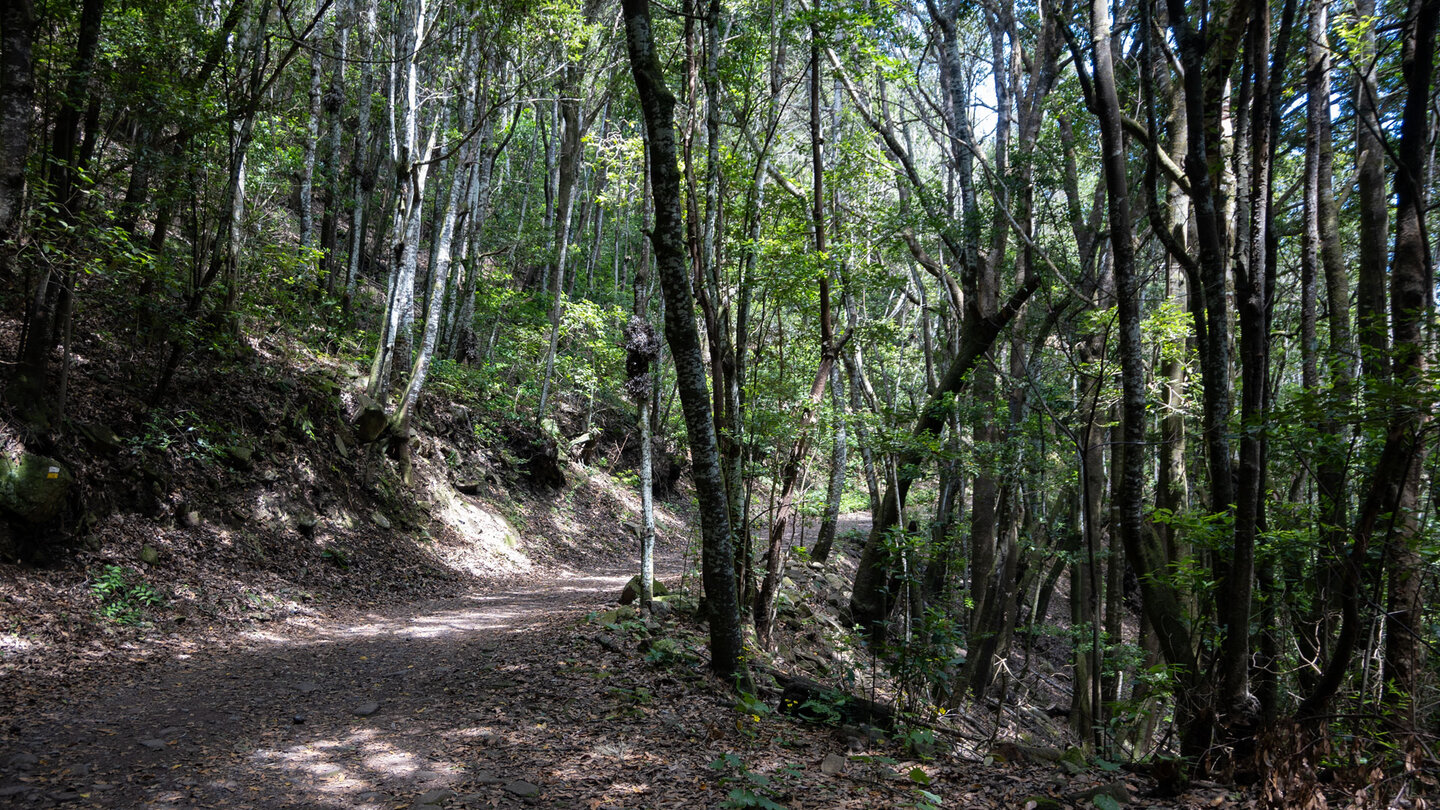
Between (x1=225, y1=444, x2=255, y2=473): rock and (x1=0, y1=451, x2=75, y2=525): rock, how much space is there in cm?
252

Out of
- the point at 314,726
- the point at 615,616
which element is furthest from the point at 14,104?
the point at 615,616

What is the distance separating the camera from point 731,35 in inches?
363

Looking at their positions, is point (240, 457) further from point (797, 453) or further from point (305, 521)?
point (797, 453)

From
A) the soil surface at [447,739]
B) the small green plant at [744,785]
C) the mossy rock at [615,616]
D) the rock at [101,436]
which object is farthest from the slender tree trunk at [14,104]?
the small green plant at [744,785]

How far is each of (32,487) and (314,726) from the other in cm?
415

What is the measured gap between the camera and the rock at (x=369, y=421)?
39.8 ft

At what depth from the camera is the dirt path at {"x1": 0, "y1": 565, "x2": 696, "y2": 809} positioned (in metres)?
4.11

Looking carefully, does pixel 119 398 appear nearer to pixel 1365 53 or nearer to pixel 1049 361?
pixel 1365 53

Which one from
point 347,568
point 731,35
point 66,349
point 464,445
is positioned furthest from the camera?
point 464,445

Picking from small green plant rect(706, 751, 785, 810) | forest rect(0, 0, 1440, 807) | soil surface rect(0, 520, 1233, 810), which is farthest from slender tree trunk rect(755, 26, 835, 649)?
small green plant rect(706, 751, 785, 810)

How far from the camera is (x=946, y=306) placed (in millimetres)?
15625

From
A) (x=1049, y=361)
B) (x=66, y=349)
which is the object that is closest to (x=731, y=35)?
(x=66, y=349)

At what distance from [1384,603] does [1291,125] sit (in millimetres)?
7288

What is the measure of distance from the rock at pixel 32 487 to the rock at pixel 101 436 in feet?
2.98
